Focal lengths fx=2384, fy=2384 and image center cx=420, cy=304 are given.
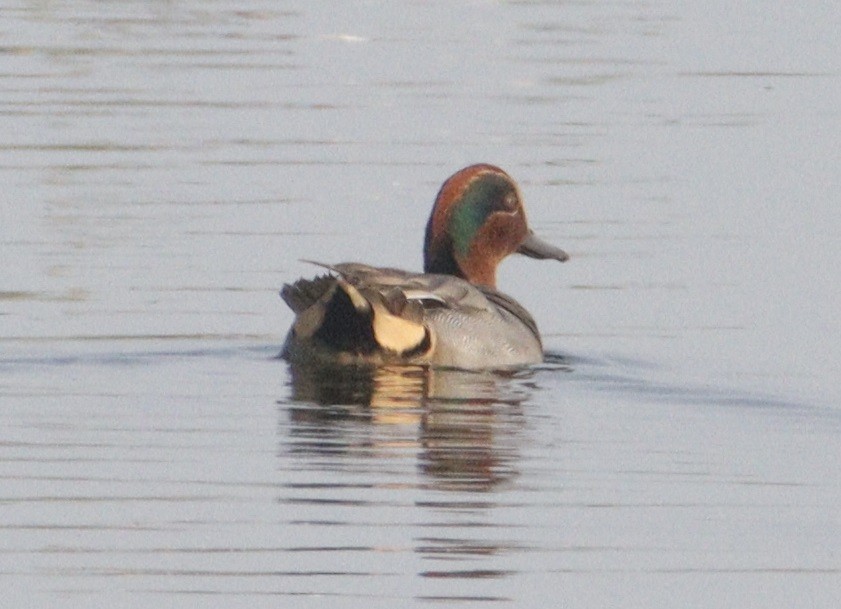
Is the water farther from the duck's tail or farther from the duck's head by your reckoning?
the duck's head

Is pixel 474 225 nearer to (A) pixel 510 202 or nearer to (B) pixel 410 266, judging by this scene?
(A) pixel 510 202

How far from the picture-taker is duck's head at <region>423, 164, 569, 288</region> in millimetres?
12727

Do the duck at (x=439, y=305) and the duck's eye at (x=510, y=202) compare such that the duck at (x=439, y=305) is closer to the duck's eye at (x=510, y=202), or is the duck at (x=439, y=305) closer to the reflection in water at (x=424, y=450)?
the duck's eye at (x=510, y=202)

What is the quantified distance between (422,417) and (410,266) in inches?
160

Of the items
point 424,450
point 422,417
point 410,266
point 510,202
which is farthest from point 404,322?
point 410,266

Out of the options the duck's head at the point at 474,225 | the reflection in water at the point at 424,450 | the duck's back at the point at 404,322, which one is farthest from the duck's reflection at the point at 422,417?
the duck's head at the point at 474,225

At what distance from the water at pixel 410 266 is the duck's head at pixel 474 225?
1.72ft

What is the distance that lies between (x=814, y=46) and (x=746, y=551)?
52.2 ft

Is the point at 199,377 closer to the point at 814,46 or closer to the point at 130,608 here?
the point at 130,608

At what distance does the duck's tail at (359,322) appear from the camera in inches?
429

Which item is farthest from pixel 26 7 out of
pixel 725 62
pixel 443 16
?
pixel 725 62

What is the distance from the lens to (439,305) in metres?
11.5

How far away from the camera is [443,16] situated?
1020 inches

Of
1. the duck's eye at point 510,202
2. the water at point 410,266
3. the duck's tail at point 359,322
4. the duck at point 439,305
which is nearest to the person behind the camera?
the water at point 410,266
